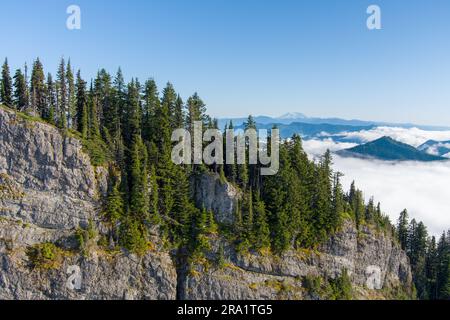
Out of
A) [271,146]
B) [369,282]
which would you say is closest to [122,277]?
[271,146]

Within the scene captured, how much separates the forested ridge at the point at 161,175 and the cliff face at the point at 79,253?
270 centimetres

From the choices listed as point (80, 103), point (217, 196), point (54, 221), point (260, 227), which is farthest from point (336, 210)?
point (80, 103)

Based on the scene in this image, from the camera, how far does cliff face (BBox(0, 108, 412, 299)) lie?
6631 centimetres

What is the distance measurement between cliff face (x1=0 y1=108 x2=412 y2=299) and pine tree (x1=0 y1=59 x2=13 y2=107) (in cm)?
1080

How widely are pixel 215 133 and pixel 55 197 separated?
39.5m

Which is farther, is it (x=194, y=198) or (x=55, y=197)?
(x=194, y=198)

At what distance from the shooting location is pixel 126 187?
72812 mm

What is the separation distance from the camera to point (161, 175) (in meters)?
75.6

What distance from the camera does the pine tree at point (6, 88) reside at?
74500 mm

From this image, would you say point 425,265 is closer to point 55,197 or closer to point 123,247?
point 123,247

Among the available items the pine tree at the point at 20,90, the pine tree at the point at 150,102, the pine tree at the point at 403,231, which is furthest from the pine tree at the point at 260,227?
the pine tree at the point at 403,231

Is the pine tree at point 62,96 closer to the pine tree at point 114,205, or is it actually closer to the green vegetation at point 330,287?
the pine tree at point 114,205

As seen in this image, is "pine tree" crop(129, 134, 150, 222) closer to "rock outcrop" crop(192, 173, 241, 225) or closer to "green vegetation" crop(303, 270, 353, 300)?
"rock outcrop" crop(192, 173, 241, 225)

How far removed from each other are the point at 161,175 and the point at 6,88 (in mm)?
42174
